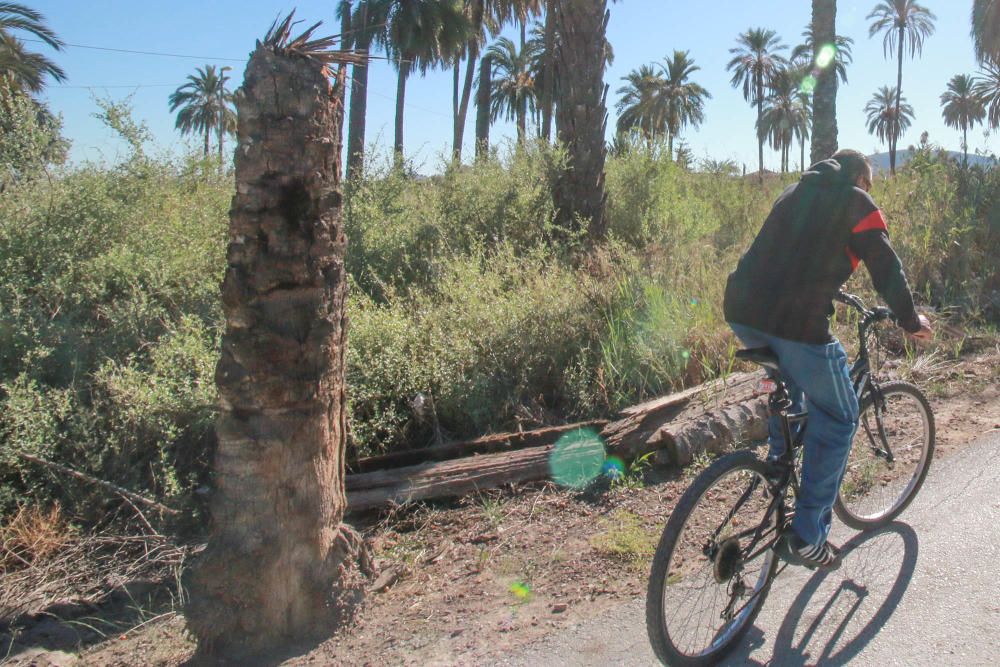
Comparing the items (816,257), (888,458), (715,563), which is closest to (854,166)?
(816,257)

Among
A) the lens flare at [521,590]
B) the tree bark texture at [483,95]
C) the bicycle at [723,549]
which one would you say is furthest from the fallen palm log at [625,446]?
the tree bark texture at [483,95]

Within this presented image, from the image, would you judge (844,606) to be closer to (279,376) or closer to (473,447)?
(473,447)

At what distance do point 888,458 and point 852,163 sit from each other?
1707 mm

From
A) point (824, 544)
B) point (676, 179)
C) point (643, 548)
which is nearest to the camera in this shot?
point (824, 544)

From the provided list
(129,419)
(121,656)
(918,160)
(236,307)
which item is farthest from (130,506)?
(918,160)

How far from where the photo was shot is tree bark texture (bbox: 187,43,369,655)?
3.00 m

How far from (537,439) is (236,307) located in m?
2.50

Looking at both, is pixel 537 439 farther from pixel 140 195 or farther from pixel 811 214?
pixel 140 195

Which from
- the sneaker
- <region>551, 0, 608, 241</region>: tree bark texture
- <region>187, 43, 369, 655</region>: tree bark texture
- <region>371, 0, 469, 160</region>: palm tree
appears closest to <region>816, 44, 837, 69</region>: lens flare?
<region>551, 0, 608, 241</region>: tree bark texture

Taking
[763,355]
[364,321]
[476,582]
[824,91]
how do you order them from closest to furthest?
[763,355]
[476,582]
[364,321]
[824,91]

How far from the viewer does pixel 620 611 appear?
11.0 feet

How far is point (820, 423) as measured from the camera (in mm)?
3102

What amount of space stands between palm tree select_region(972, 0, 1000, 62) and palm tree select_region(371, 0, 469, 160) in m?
20.6

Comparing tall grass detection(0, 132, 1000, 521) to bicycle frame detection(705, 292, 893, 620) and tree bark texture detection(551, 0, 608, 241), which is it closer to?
tree bark texture detection(551, 0, 608, 241)
